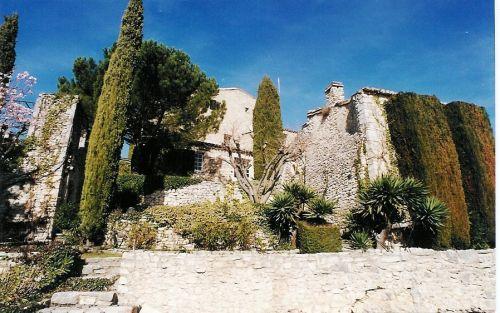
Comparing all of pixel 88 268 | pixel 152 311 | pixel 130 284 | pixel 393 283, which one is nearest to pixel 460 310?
pixel 393 283

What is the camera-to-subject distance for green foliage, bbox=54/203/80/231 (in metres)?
12.6

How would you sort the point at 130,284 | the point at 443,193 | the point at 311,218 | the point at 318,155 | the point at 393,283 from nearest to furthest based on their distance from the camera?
1. the point at 130,284
2. the point at 393,283
3. the point at 311,218
4. the point at 443,193
5. the point at 318,155

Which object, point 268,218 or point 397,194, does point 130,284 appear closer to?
point 268,218

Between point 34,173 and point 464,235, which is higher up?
point 34,173

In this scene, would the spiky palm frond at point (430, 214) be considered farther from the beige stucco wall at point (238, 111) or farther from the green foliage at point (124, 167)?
the beige stucco wall at point (238, 111)

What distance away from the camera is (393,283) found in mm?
9859

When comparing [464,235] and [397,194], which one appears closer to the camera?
[397,194]

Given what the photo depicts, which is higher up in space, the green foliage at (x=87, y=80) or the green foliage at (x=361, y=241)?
the green foliage at (x=87, y=80)

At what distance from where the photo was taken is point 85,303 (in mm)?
7914

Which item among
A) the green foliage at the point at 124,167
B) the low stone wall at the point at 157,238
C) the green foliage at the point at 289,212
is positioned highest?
the green foliage at the point at 124,167

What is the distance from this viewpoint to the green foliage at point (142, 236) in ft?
36.7

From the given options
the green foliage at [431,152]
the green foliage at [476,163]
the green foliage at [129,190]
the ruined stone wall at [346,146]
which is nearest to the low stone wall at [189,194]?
the green foliage at [129,190]

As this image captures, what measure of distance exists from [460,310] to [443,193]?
4946mm

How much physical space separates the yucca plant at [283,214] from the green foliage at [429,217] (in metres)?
4.36
